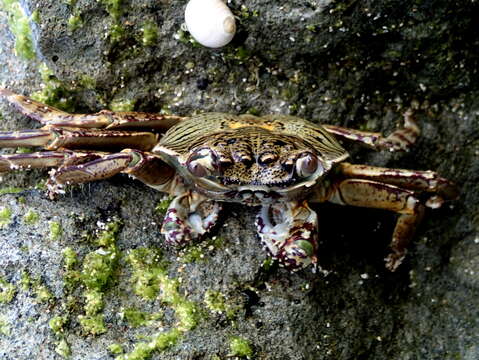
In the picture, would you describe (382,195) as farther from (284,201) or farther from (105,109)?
(105,109)

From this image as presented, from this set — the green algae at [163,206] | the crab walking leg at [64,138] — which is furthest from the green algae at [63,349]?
→ the crab walking leg at [64,138]

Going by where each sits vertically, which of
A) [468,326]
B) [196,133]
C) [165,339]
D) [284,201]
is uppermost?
[196,133]

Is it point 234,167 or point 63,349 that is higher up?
point 234,167

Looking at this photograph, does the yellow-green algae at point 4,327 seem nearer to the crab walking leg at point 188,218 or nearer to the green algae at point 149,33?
the crab walking leg at point 188,218

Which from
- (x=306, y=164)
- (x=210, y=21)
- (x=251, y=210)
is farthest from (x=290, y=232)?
(x=210, y=21)

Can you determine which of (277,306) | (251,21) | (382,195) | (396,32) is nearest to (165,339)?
(277,306)

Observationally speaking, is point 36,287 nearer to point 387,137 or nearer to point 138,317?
point 138,317
